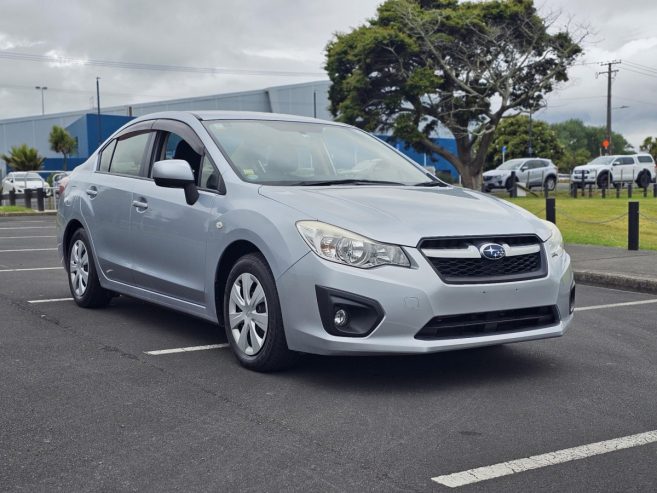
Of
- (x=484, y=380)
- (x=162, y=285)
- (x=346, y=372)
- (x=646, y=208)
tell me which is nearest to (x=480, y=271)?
(x=484, y=380)

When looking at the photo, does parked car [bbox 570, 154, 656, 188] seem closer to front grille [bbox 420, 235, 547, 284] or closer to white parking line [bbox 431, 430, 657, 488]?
front grille [bbox 420, 235, 547, 284]

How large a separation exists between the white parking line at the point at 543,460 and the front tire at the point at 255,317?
5.70 ft

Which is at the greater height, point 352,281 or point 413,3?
point 413,3

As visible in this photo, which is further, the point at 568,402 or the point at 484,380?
the point at 484,380

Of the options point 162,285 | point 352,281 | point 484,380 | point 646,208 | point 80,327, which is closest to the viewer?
point 352,281

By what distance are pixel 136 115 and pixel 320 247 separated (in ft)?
223

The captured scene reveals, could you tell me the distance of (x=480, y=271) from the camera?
4848 mm

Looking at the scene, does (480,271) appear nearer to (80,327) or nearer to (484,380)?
(484,380)

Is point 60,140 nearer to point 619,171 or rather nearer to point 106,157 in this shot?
point 619,171

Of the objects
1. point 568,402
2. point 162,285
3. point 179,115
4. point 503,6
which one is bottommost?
point 568,402

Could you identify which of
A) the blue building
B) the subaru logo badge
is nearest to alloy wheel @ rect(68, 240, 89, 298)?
the subaru logo badge

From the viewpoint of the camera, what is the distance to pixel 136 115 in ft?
229

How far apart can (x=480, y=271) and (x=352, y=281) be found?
0.76m

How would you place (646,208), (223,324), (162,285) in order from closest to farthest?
1. (223,324)
2. (162,285)
3. (646,208)
